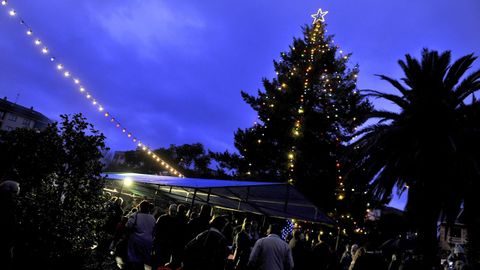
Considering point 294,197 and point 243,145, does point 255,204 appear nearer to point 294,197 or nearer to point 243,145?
point 294,197

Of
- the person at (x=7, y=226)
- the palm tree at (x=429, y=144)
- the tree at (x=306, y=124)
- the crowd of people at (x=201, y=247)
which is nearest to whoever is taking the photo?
the person at (x=7, y=226)

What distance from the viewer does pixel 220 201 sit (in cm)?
1593

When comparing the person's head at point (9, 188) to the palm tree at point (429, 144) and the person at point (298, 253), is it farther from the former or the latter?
the palm tree at point (429, 144)

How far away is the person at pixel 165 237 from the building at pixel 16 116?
6786 cm

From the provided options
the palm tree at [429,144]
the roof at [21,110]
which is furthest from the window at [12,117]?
the palm tree at [429,144]

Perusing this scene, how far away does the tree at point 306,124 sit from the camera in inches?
798

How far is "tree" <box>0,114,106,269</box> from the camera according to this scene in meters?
5.05

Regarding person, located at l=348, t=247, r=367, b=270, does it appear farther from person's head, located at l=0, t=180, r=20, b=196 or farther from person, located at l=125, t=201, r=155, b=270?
person's head, located at l=0, t=180, r=20, b=196

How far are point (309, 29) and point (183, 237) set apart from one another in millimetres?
20629

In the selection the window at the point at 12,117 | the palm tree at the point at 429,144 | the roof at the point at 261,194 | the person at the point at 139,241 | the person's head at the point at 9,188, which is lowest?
the person at the point at 139,241

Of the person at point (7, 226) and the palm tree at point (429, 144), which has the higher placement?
the palm tree at point (429, 144)

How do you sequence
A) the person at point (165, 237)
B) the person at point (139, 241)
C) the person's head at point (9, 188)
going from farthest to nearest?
the person at point (165, 237)
the person at point (139, 241)
the person's head at point (9, 188)

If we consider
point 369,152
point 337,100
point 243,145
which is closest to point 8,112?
point 243,145

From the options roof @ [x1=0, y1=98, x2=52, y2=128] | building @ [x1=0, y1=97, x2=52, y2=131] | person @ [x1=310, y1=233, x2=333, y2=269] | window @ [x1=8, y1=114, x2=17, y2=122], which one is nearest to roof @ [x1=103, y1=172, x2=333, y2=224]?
person @ [x1=310, y1=233, x2=333, y2=269]
